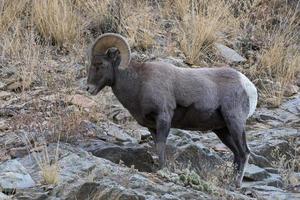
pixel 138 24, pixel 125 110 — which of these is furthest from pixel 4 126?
pixel 138 24

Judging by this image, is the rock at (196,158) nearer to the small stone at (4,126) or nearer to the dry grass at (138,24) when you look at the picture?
the small stone at (4,126)

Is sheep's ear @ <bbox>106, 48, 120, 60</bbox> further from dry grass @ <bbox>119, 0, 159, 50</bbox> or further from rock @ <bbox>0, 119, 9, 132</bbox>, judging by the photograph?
dry grass @ <bbox>119, 0, 159, 50</bbox>

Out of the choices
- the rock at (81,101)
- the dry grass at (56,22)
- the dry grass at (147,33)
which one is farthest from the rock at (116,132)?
the dry grass at (56,22)

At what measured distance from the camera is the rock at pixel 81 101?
1061 cm

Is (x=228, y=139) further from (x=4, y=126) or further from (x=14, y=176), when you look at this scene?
(x=14, y=176)

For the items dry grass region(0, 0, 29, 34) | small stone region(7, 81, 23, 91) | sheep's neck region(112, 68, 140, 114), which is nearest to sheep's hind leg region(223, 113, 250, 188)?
sheep's neck region(112, 68, 140, 114)

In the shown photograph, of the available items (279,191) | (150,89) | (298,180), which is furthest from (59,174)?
(298,180)

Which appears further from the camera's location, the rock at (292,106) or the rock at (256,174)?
the rock at (292,106)

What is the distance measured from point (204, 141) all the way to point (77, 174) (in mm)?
3599

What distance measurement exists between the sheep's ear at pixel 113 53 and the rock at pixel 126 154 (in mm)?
1012

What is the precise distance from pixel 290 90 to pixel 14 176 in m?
6.97

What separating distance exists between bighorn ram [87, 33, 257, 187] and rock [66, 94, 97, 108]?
76.2 inches

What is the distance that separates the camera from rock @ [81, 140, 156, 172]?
8.52 meters

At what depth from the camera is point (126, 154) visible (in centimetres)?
861
